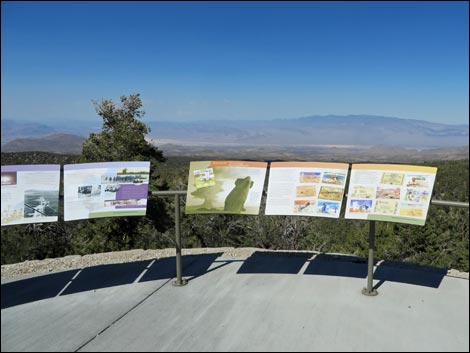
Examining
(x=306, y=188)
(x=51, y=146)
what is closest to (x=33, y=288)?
(x=306, y=188)

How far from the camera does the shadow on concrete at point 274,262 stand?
4664 mm

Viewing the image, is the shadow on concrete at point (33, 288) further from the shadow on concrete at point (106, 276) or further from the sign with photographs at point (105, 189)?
the sign with photographs at point (105, 189)

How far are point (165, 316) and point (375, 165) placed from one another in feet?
7.77

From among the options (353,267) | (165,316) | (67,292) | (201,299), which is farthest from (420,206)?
(67,292)

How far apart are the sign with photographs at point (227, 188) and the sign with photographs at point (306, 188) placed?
5.7 inches

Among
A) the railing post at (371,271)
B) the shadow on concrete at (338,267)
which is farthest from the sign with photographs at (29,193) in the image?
the railing post at (371,271)

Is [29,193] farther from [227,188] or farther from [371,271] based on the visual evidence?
[371,271]

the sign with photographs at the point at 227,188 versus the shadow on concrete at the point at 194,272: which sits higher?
the sign with photographs at the point at 227,188

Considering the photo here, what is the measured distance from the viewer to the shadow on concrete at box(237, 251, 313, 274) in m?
4.66

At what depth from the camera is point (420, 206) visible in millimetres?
3660

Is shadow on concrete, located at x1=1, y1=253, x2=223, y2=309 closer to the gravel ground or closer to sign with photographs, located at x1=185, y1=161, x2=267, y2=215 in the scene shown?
the gravel ground

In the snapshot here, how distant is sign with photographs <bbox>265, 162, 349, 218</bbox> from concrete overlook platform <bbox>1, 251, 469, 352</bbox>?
31.6 inches

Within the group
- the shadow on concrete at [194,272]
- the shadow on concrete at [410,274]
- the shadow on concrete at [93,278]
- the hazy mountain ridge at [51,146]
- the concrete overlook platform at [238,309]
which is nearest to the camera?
the concrete overlook platform at [238,309]

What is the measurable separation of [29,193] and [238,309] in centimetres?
216
